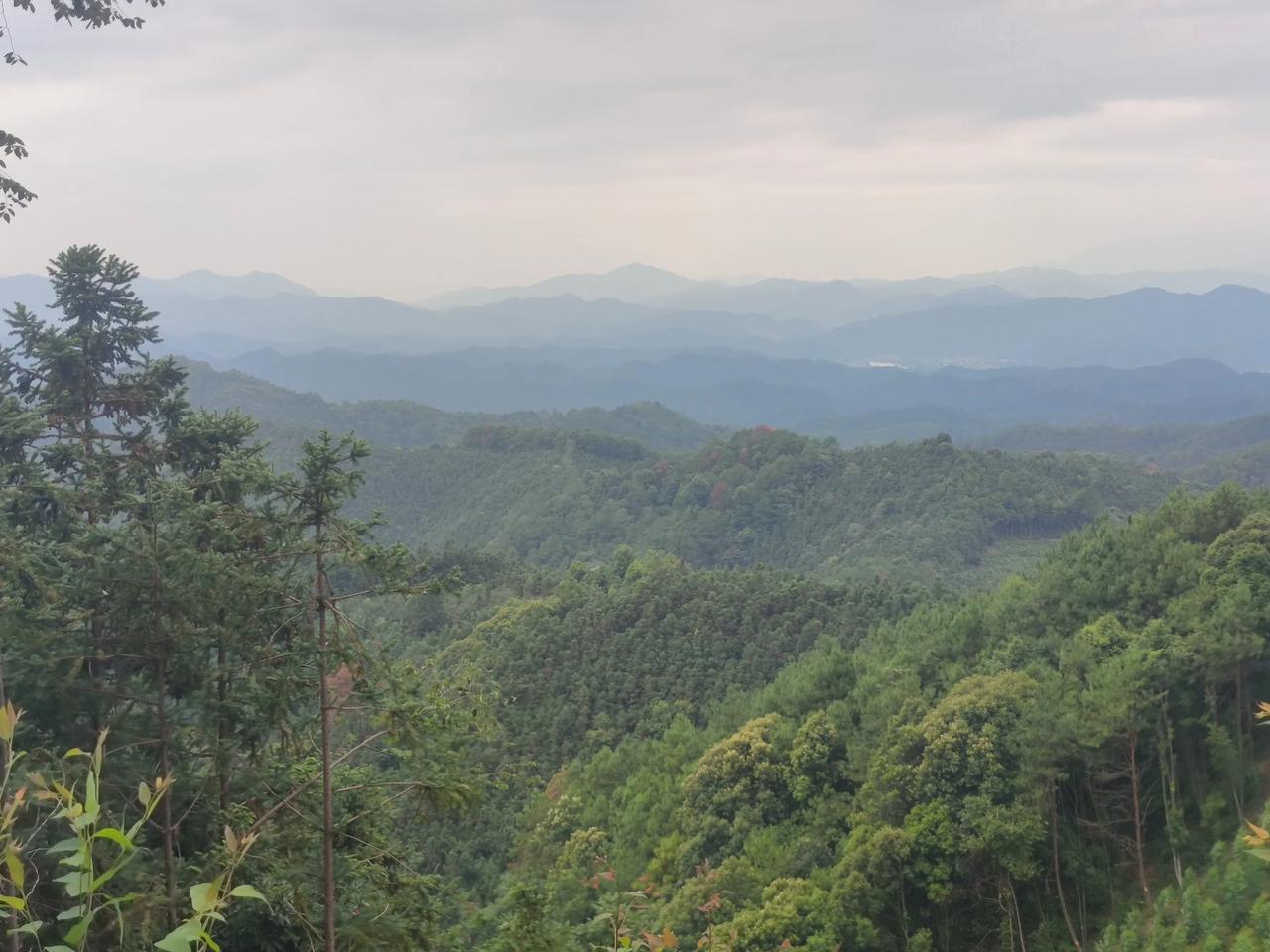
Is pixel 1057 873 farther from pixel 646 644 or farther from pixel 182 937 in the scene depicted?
pixel 646 644

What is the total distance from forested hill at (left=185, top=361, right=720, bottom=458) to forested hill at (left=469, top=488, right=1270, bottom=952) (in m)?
79.9

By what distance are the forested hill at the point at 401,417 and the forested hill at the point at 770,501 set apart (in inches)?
832

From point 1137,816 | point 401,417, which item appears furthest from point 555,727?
point 401,417

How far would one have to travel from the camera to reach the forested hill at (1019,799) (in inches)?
474

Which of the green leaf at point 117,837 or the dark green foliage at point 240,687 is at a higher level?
the green leaf at point 117,837

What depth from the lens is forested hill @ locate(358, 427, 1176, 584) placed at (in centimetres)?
5516

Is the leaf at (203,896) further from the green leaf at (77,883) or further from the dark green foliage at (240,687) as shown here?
the dark green foliage at (240,687)

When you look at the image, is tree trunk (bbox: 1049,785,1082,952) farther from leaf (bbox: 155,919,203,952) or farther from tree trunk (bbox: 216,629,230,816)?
leaf (bbox: 155,919,203,952)

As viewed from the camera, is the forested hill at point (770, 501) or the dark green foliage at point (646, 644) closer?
the dark green foliage at point (646, 644)

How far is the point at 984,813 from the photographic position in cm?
1241

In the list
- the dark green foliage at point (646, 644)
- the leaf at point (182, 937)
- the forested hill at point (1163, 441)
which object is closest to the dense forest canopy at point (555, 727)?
the leaf at point (182, 937)

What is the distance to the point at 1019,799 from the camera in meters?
12.4

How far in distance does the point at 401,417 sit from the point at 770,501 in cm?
6095

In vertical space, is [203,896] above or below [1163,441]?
above
